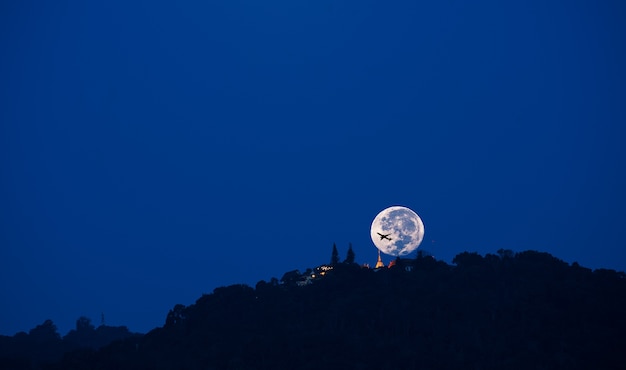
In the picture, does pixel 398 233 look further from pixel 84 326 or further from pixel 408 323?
pixel 84 326

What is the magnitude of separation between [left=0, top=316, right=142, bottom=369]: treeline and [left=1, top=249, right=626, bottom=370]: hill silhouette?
39.2 ft

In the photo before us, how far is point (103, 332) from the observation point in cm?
15575

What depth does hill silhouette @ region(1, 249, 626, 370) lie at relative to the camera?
9112cm

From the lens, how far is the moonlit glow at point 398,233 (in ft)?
400

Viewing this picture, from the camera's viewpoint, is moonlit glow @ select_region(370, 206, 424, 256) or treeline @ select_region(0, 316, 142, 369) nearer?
treeline @ select_region(0, 316, 142, 369)

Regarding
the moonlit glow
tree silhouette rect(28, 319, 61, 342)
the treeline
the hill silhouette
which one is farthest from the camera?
tree silhouette rect(28, 319, 61, 342)

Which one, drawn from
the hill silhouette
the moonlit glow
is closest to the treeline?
the hill silhouette

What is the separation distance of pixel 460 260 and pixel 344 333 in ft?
91.2

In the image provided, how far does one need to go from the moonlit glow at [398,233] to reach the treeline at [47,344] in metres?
35.6

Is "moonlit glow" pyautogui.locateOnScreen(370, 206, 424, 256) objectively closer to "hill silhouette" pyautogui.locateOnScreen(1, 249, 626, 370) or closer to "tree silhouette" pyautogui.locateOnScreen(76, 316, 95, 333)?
"hill silhouette" pyautogui.locateOnScreen(1, 249, 626, 370)

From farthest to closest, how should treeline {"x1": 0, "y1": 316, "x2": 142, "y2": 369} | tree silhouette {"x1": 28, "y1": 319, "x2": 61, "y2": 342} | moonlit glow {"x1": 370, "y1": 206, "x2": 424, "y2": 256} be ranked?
tree silhouette {"x1": 28, "y1": 319, "x2": 61, "y2": 342} → moonlit glow {"x1": 370, "y1": 206, "x2": 424, "y2": 256} → treeline {"x1": 0, "y1": 316, "x2": 142, "y2": 369}

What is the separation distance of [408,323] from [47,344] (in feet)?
207

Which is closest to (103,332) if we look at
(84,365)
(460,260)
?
(84,365)

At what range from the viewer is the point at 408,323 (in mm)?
99125
